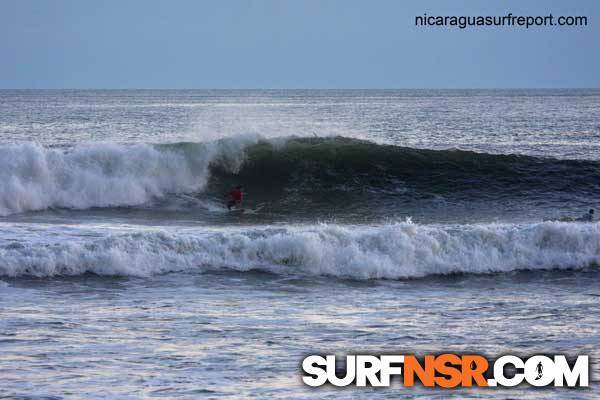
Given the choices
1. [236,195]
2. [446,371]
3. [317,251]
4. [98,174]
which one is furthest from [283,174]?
[446,371]

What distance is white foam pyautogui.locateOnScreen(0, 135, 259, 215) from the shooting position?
70.7 ft

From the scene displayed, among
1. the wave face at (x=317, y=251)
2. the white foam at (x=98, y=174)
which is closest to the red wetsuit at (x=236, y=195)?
the white foam at (x=98, y=174)

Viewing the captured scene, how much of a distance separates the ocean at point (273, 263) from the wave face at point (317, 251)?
0.04 metres

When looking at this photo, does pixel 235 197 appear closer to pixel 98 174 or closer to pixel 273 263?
pixel 98 174

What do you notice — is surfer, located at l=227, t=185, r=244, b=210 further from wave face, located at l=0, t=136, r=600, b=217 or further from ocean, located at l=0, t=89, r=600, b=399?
wave face, located at l=0, t=136, r=600, b=217

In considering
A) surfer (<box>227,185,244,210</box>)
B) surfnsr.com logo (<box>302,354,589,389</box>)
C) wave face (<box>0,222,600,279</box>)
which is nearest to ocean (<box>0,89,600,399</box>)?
wave face (<box>0,222,600,279</box>)

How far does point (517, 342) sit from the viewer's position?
9500 millimetres

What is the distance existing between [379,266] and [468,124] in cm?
4630

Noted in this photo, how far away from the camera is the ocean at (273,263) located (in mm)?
8719

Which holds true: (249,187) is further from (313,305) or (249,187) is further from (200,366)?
(200,366)

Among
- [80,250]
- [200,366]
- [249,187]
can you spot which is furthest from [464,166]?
[200,366]

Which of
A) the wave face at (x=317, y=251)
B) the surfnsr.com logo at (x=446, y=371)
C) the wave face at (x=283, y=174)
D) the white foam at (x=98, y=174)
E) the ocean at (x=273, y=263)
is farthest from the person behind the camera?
the wave face at (x=283, y=174)

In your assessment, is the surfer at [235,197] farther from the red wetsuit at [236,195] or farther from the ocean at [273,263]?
the ocean at [273,263]

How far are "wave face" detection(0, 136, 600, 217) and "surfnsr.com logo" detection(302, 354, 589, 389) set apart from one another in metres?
12.9
